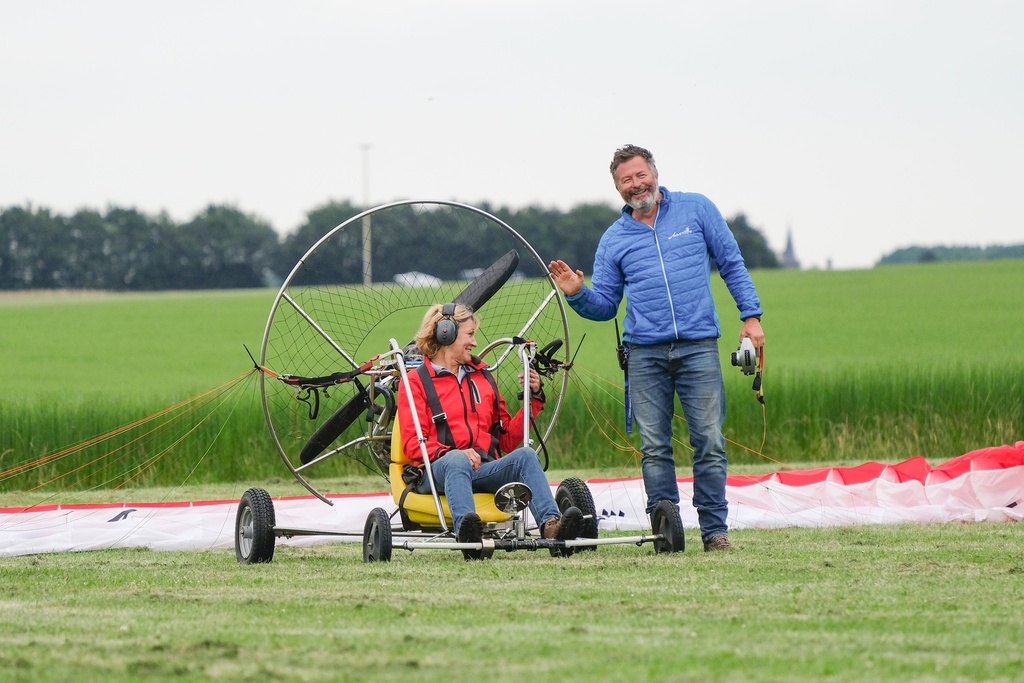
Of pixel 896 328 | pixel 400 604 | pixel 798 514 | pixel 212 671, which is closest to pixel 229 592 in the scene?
pixel 400 604

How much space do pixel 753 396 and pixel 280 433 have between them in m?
4.06

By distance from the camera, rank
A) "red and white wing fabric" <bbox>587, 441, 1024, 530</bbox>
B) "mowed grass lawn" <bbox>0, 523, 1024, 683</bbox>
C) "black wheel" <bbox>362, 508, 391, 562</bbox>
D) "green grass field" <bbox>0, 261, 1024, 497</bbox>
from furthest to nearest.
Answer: "green grass field" <bbox>0, 261, 1024, 497</bbox> < "red and white wing fabric" <bbox>587, 441, 1024, 530</bbox> < "black wheel" <bbox>362, 508, 391, 562</bbox> < "mowed grass lawn" <bbox>0, 523, 1024, 683</bbox>

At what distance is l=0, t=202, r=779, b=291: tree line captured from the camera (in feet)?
92.3

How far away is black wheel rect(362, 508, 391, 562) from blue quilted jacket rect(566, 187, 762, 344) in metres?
1.19

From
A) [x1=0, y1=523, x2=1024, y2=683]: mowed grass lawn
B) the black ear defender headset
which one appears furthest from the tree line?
[x1=0, y1=523, x2=1024, y2=683]: mowed grass lawn

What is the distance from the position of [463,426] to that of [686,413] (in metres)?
0.93

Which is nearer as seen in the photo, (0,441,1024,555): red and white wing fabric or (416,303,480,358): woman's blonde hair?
(416,303,480,358): woman's blonde hair

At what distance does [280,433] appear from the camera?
11516mm

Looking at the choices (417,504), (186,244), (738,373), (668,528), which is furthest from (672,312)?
(186,244)

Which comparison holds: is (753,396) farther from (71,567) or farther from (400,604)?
(400,604)

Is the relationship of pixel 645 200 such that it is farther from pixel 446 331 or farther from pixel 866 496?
pixel 866 496

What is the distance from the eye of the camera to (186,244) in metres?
36.3

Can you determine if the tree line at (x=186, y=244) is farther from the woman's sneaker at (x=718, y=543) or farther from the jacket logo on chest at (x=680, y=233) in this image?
the woman's sneaker at (x=718, y=543)

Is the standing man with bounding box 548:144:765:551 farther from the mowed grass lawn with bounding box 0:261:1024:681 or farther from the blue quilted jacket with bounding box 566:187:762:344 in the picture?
the mowed grass lawn with bounding box 0:261:1024:681
